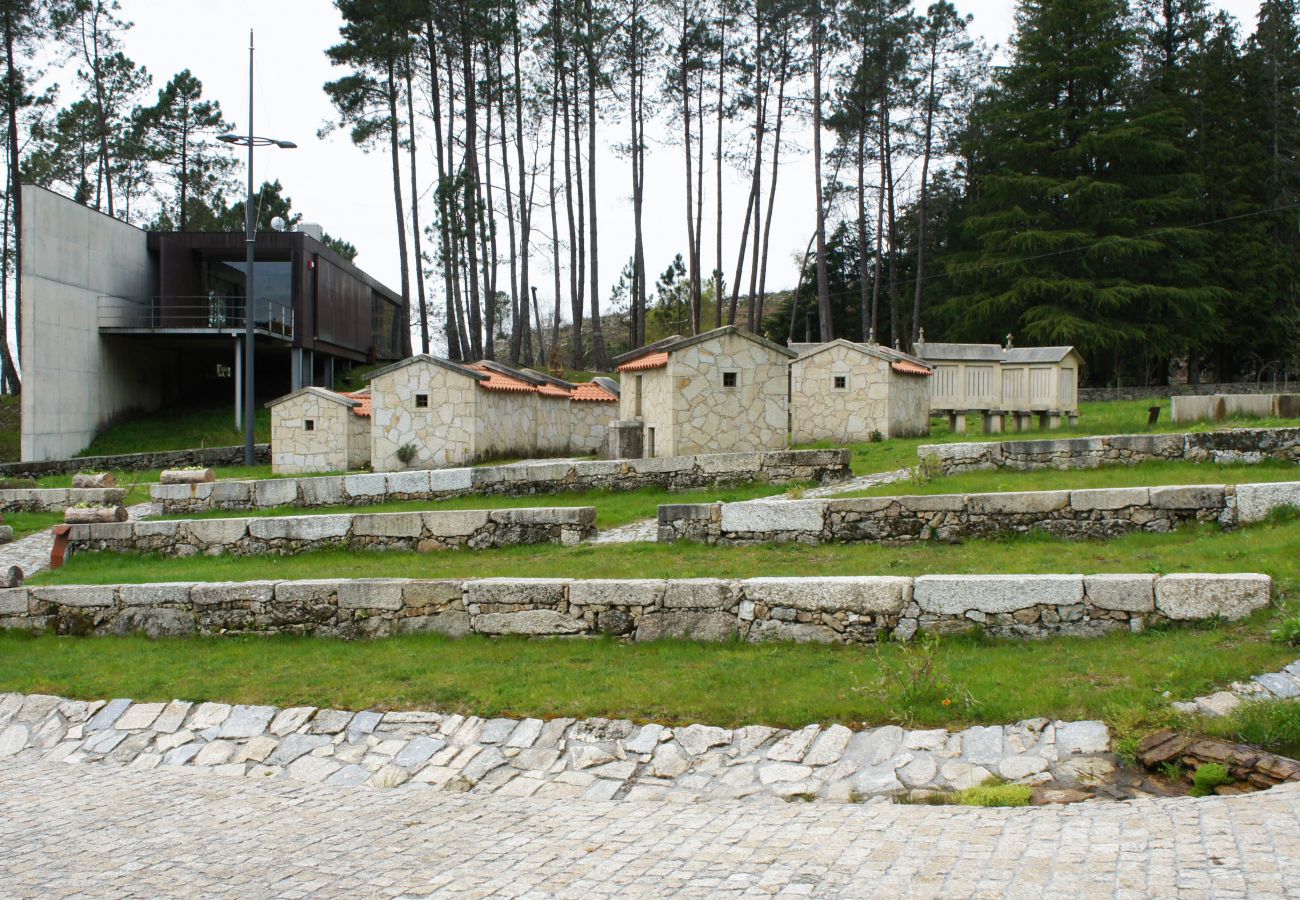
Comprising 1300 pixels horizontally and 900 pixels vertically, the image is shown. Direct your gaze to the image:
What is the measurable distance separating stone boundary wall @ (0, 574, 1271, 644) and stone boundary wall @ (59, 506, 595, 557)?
9.54 ft

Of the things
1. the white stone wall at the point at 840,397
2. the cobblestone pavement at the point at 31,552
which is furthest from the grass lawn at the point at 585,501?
the white stone wall at the point at 840,397

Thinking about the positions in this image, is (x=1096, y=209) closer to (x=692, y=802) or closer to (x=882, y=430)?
(x=882, y=430)

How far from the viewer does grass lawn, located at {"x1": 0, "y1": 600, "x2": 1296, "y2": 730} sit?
6465 millimetres

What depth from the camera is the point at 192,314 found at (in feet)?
121

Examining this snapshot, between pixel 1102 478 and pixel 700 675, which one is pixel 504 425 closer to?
pixel 1102 478

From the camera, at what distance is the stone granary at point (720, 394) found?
19.8 metres

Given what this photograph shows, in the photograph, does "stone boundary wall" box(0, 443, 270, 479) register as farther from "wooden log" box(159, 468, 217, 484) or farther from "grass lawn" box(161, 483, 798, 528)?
"grass lawn" box(161, 483, 798, 528)

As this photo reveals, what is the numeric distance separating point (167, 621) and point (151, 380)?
3099cm

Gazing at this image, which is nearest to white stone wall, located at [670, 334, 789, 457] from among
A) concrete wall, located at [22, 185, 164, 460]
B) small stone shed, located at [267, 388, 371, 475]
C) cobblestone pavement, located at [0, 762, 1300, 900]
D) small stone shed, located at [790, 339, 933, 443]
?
small stone shed, located at [790, 339, 933, 443]

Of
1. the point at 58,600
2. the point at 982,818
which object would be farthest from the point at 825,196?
the point at 982,818

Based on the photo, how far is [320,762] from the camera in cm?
733

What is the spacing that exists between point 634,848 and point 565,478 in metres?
11.4

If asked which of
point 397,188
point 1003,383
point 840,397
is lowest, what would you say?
point 840,397

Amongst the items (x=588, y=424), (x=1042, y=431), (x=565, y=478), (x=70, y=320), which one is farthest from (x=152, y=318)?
(x=1042, y=431)
